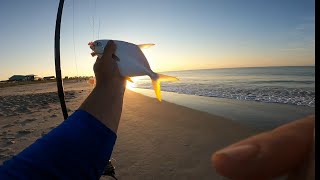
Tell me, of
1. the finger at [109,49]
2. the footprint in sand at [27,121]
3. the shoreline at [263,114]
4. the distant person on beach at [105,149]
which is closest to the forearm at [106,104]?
the distant person on beach at [105,149]

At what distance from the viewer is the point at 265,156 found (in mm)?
424

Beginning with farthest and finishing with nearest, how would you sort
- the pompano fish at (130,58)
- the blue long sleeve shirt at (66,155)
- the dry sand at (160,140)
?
the dry sand at (160,140)
the pompano fish at (130,58)
the blue long sleeve shirt at (66,155)

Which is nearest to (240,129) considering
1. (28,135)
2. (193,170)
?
(193,170)

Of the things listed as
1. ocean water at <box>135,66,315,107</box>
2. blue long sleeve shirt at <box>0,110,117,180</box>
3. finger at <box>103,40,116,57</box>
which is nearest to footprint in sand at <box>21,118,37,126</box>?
ocean water at <box>135,66,315,107</box>

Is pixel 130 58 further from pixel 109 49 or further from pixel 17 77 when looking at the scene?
pixel 17 77

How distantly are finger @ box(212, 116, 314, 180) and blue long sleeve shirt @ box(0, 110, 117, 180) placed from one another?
0.91 metres

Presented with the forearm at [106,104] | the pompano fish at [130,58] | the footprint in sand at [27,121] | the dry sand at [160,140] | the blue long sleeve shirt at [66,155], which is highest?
the pompano fish at [130,58]

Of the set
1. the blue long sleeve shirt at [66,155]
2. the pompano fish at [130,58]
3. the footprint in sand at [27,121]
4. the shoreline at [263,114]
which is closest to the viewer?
the blue long sleeve shirt at [66,155]

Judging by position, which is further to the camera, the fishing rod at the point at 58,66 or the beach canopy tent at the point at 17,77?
the beach canopy tent at the point at 17,77

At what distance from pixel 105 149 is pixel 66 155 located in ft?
0.61

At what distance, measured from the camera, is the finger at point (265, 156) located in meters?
0.42

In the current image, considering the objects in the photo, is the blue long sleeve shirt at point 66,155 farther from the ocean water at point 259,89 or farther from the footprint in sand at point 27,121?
the footprint in sand at point 27,121

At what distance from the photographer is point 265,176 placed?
0.43m

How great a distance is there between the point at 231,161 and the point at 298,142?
10 cm
